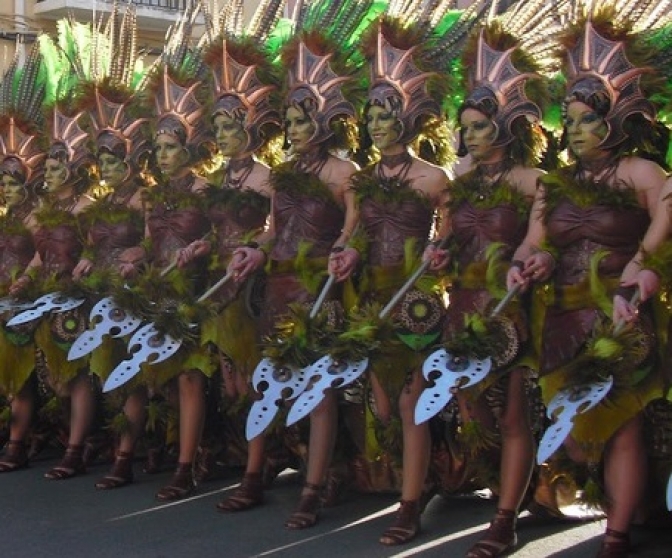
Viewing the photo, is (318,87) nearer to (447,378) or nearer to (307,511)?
(447,378)

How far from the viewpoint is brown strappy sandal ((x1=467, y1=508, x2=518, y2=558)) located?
4.62m

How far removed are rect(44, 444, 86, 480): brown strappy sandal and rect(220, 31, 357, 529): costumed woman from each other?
4.83 feet

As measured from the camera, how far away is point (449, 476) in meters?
5.39

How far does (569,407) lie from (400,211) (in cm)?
129

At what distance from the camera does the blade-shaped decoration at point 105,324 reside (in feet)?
17.9

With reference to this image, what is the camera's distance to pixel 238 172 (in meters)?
5.67

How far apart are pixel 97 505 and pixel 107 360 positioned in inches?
29.9

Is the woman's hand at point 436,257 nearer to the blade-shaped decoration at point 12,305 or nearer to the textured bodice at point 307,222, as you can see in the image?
the textured bodice at point 307,222

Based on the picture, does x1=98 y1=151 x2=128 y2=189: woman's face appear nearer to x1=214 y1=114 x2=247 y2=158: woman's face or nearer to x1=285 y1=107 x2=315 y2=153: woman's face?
x1=214 y1=114 x2=247 y2=158: woman's face

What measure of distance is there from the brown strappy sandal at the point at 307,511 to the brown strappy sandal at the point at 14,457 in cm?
191

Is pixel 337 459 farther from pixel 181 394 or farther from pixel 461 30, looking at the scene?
pixel 461 30

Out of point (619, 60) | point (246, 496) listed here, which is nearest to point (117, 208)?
point (246, 496)

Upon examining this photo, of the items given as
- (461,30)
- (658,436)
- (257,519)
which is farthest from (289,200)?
(658,436)

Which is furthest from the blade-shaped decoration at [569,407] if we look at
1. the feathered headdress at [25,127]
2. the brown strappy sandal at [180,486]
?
the feathered headdress at [25,127]
